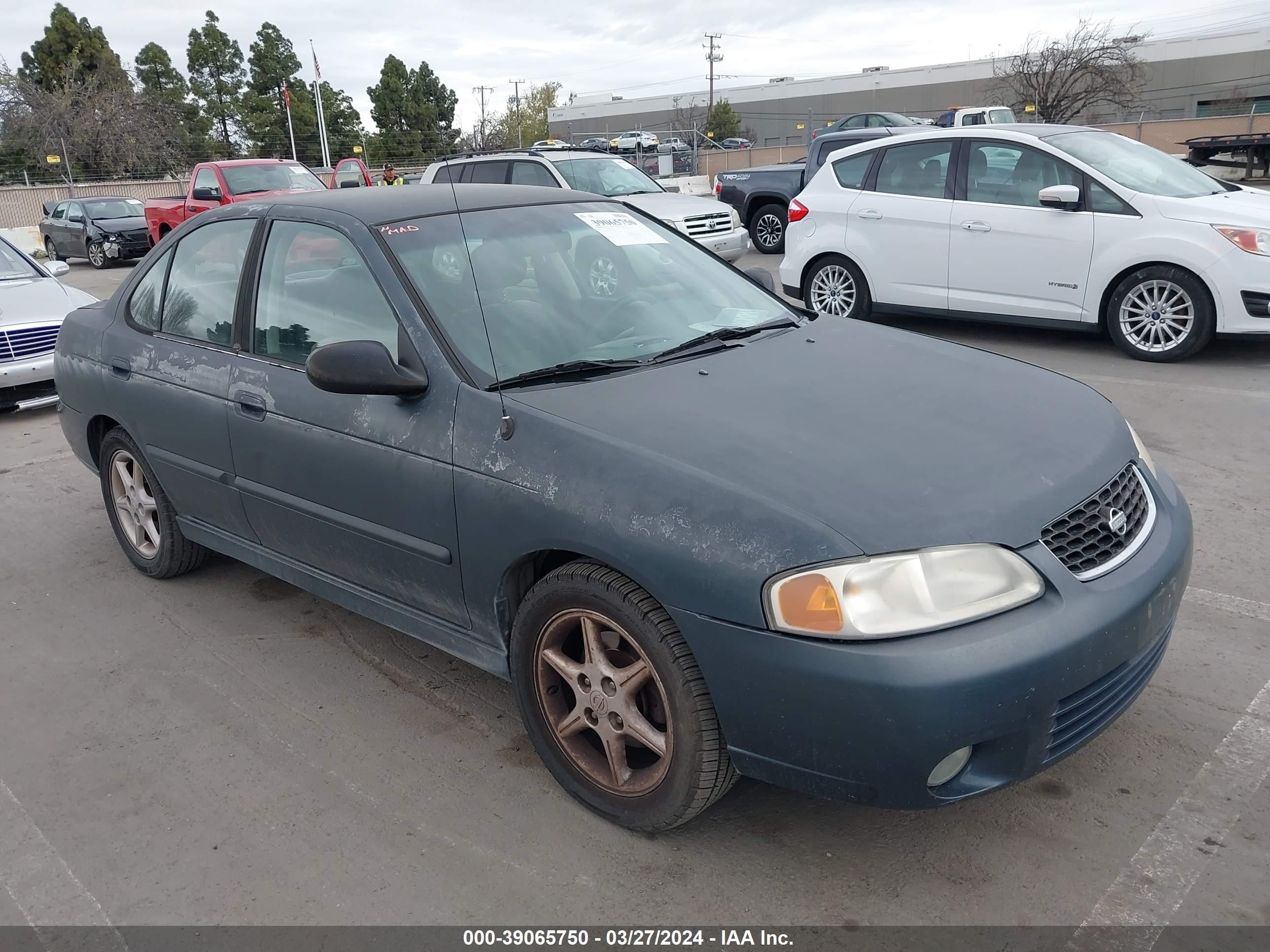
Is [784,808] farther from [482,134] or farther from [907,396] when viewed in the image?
[482,134]

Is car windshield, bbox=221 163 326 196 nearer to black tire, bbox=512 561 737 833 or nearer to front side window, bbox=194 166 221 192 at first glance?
front side window, bbox=194 166 221 192

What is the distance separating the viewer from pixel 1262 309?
685cm

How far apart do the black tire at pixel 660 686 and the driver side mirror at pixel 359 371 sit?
74 centimetres

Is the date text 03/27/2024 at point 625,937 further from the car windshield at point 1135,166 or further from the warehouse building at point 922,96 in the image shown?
the warehouse building at point 922,96

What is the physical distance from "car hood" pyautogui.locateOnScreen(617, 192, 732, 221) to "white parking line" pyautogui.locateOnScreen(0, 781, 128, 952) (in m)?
9.58

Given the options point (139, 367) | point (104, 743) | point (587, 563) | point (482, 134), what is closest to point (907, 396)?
point (587, 563)

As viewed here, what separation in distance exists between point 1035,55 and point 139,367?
43.7m

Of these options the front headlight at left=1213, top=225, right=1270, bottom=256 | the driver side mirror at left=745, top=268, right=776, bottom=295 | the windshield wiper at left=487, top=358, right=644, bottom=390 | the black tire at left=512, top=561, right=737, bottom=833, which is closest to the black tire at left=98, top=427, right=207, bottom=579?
the windshield wiper at left=487, top=358, right=644, bottom=390

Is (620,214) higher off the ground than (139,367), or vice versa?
(620,214)

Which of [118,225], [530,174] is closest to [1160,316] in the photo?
[530,174]

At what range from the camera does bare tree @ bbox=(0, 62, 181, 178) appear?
36.9m

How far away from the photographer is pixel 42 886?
269 centimetres

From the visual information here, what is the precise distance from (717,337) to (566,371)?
2.11 ft

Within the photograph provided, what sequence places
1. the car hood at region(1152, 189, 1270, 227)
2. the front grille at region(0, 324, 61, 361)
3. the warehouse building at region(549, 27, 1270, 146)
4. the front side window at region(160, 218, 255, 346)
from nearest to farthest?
the front side window at region(160, 218, 255, 346) → the car hood at region(1152, 189, 1270, 227) → the front grille at region(0, 324, 61, 361) → the warehouse building at region(549, 27, 1270, 146)
